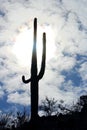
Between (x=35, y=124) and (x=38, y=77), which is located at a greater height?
(x=38, y=77)

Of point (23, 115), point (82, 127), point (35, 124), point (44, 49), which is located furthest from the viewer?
point (23, 115)

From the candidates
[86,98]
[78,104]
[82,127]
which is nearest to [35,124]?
[82,127]

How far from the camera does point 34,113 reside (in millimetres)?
12477

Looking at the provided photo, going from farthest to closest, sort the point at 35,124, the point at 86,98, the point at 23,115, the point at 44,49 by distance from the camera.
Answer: the point at 23,115, the point at 86,98, the point at 44,49, the point at 35,124

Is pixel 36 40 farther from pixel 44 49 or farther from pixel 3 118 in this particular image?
pixel 3 118

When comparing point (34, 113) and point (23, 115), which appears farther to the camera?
point (23, 115)

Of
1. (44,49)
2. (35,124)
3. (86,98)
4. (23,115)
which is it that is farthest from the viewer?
(23,115)

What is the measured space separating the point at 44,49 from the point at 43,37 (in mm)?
519

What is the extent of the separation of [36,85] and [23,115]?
30808 mm

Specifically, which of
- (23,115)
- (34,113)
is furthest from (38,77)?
(23,115)

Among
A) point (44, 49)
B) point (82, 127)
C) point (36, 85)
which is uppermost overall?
point (44, 49)

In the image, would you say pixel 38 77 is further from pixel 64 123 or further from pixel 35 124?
pixel 64 123

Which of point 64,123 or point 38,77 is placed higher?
point 38,77

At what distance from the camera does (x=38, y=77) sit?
42.5ft
